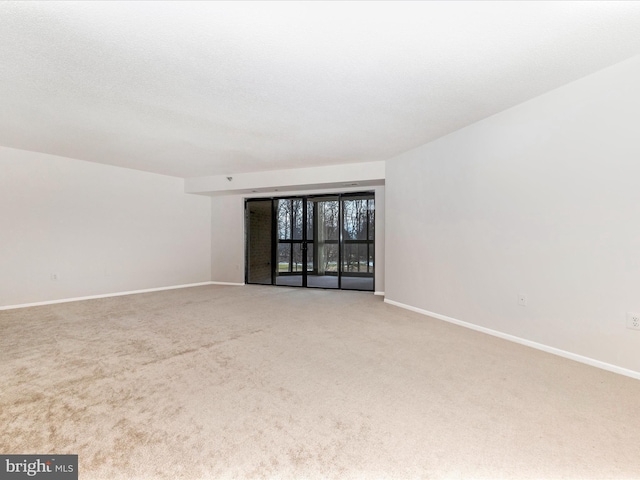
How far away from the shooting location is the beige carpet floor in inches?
58.5

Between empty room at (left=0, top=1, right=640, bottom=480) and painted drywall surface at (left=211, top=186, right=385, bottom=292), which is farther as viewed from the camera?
painted drywall surface at (left=211, top=186, right=385, bottom=292)

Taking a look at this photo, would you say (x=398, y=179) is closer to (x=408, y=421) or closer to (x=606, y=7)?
(x=606, y=7)

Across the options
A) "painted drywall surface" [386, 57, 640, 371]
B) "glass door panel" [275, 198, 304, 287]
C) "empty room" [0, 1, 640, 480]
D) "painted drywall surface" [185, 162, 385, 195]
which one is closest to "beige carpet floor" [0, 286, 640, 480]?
"empty room" [0, 1, 640, 480]

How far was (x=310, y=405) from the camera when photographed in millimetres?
2000

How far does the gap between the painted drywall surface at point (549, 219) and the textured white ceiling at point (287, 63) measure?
Answer: 29 cm

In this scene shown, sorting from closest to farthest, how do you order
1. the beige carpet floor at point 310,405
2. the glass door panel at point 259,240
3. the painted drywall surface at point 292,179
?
the beige carpet floor at point 310,405
the painted drywall surface at point 292,179
the glass door panel at point 259,240

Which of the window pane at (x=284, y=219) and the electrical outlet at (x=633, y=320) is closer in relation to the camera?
the electrical outlet at (x=633, y=320)

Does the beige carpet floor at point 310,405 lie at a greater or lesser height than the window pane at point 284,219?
lesser

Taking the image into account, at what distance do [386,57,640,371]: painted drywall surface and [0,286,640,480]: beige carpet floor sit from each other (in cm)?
36

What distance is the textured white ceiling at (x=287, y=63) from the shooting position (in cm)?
193

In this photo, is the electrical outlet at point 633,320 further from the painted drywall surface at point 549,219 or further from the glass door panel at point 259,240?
the glass door panel at point 259,240

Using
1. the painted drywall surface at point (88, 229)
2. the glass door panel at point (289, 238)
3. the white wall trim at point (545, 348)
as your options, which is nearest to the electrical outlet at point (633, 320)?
the white wall trim at point (545, 348)

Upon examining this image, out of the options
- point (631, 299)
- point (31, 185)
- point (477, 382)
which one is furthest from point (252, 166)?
point (631, 299)

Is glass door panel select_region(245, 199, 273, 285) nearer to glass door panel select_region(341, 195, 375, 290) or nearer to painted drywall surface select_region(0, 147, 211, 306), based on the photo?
painted drywall surface select_region(0, 147, 211, 306)
